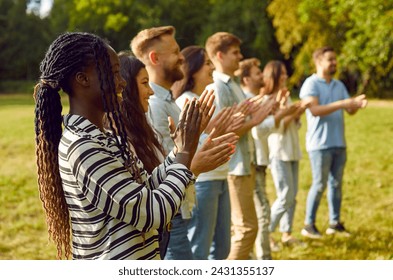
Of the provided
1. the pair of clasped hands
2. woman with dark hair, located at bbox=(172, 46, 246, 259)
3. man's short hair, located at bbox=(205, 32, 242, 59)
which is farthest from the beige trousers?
the pair of clasped hands

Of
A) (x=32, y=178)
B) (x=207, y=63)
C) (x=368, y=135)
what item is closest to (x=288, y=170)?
(x=207, y=63)

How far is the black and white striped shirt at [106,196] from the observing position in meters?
1.98

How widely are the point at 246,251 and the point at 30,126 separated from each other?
13.2 metres

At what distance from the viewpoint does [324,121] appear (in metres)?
6.25

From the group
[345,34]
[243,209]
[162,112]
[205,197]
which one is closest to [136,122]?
[162,112]

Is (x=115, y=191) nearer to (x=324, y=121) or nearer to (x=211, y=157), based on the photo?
(x=211, y=157)

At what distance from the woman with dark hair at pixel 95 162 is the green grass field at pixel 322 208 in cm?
48

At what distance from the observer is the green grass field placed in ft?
18.6

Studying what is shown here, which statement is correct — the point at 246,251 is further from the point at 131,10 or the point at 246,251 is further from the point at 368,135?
the point at 131,10

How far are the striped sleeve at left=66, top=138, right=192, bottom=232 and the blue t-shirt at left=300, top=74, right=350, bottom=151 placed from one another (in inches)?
170

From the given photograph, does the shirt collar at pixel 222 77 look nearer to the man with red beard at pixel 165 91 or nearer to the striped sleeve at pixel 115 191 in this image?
the man with red beard at pixel 165 91

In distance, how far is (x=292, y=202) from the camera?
19.1 feet

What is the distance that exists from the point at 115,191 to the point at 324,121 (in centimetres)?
455
